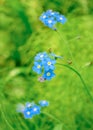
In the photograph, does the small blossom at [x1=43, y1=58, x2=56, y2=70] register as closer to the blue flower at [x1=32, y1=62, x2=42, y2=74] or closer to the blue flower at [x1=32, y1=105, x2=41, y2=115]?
the blue flower at [x1=32, y1=62, x2=42, y2=74]

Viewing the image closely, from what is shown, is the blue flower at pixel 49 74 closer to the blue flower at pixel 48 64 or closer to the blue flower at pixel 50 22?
the blue flower at pixel 48 64

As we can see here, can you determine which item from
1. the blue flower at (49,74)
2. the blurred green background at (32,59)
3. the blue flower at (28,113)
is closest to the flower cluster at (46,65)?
the blue flower at (49,74)

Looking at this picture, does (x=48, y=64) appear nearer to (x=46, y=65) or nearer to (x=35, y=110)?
(x=46, y=65)

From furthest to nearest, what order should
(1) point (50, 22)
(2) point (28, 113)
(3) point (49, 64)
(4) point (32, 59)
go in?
(4) point (32, 59), (2) point (28, 113), (1) point (50, 22), (3) point (49, 64)

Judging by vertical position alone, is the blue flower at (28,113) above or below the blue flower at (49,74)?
above

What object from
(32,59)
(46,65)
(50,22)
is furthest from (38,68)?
(32,59)

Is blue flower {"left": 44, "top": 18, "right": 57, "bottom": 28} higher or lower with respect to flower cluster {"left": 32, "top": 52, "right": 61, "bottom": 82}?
higher

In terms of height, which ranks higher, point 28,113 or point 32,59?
point 32,59

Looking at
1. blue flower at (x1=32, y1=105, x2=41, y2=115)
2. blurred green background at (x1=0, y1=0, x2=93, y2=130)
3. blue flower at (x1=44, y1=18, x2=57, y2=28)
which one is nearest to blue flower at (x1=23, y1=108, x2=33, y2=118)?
blue flower at (x1=32, y1=105, x2=41, y2=115)
